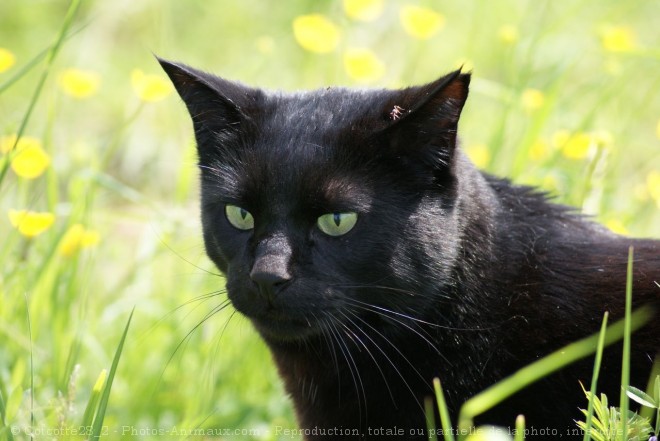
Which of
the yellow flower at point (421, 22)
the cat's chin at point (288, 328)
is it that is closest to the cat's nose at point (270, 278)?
the cat's chin at point (288, 328)

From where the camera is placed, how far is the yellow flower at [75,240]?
2.32 meters

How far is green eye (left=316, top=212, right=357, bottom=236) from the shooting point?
1799 mm

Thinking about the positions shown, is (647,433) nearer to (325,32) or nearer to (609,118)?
(325,32)

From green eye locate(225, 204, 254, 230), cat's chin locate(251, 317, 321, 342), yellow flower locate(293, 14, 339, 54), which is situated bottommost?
cat's chin locate(251, 317, 321, 342)

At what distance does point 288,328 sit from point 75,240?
0.79m

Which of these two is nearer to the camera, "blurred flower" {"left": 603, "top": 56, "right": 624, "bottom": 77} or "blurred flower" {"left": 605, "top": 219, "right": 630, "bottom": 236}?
"blurred flower" {"left": 605, "top": 219, "right": 630, "bottom": 236}

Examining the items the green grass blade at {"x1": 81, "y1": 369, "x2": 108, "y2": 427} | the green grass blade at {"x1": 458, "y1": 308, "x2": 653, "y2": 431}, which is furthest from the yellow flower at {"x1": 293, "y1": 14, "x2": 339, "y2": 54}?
the green grass blade at {"x1": 81, "y1": 369, "x2": 108, "y2": 427}

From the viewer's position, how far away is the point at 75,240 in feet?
7.63

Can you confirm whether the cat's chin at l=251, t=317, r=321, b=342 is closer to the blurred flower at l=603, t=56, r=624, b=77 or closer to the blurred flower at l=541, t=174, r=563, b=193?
the blurred flower at l=541, t=174, r=563, b=193

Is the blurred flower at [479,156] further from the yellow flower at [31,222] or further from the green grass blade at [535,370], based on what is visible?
the yellow flower at [31,222]

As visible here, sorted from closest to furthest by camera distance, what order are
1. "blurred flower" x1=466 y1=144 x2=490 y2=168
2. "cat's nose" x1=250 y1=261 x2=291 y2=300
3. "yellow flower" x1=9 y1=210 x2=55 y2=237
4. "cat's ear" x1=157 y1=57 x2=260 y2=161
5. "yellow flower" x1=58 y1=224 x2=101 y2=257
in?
"cat's nose" x1=250 y1=261 x2=291 y2=300
"cat's ear" x1=157 y1=57 x2=260 y2=161
"yellow flower" x1=9 y1=210 x2=55 y2=237
"yellow flower" x1=58 y1=224 x2=101 y2=257
"blurred flower" x1=466 y1=144 x2=490 y2=168

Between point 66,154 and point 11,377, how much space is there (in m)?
1.21

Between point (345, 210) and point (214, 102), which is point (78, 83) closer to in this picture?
point (214, 102)

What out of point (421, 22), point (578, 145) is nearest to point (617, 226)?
point (578, 145)
